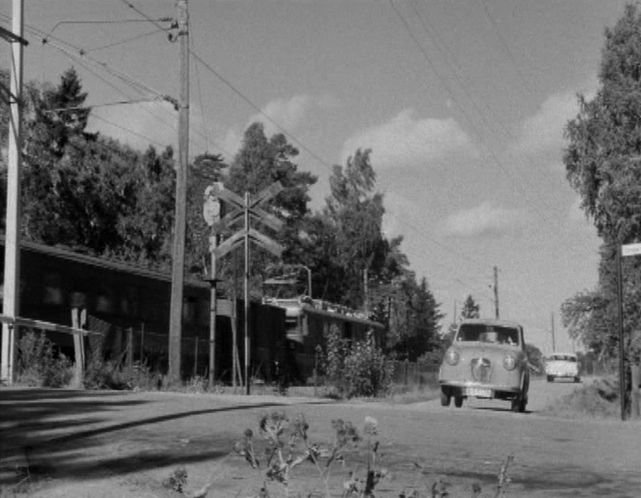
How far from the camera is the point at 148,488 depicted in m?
5.33

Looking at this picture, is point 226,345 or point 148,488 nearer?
point 148,488

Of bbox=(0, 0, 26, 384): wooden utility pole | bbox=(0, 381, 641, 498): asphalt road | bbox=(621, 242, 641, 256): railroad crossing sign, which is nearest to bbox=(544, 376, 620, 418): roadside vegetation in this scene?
bbox=(621, 242, 641, 256): railroad crossing sign

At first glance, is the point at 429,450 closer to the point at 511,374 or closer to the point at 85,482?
the point at 85,482

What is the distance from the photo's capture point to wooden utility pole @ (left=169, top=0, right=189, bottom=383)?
2273 centimetres

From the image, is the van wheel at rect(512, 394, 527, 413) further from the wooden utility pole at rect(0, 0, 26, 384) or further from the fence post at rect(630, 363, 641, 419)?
the wooden utility pole at rect(0, 0, 26, 384)

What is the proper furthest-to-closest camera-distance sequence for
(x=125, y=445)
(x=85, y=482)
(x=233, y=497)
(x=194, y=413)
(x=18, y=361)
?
1. (x=18, y=361)
2. (x=194, y=413)
3. (x=125, y=445)
4. (x=85, y=482)
5. (x=233, y=497)

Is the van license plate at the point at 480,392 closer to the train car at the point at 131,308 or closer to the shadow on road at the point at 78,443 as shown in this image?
the train car at the point at 131,308

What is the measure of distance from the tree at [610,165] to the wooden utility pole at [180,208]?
11615 millimetres

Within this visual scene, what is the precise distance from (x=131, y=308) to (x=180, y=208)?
277cm

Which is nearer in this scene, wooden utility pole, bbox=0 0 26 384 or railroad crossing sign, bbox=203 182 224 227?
wooden utility pole, bbox=0 0 26 384

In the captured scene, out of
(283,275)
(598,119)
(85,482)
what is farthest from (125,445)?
(283,275)

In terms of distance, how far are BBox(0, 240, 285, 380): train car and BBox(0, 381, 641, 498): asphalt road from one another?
29.2 feet

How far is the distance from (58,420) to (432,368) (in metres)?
39.7

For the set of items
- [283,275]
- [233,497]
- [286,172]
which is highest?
[286,172]
